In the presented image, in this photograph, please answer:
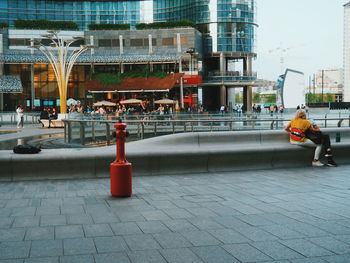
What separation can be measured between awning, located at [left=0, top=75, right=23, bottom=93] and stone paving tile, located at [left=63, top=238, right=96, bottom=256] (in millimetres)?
60866

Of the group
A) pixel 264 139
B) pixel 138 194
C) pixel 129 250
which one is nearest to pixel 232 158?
pixel 264 139

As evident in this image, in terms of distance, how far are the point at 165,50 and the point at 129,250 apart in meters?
65.1

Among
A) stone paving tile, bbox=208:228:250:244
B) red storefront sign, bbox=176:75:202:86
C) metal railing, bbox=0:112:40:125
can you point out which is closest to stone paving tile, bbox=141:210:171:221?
stone paving tile, bbox=208:228:250:244

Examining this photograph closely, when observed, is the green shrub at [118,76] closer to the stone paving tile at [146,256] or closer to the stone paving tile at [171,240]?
the stone paving tile at [171,240]

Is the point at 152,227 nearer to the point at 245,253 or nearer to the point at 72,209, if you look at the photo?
the point at 245,253

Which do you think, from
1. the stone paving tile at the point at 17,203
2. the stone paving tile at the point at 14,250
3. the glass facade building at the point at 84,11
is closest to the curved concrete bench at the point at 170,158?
the stone paving tile at the point at 17,203

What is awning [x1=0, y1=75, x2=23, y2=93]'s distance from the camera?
62.6 metres

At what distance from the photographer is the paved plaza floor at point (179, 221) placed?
4.61m

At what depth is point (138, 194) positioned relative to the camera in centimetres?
795

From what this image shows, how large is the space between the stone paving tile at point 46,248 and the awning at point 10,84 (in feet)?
200

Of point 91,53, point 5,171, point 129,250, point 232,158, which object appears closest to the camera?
point 129,250

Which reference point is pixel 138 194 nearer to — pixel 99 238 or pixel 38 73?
pixel 99 238

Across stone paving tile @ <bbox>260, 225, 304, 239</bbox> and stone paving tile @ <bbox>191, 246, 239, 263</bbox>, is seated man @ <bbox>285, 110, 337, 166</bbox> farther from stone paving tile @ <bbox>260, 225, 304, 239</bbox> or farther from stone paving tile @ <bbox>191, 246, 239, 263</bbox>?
stone paving tile @ <bbox>191, 246, 239, 263</bbox>

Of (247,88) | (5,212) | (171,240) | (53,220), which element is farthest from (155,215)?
(247,88)
